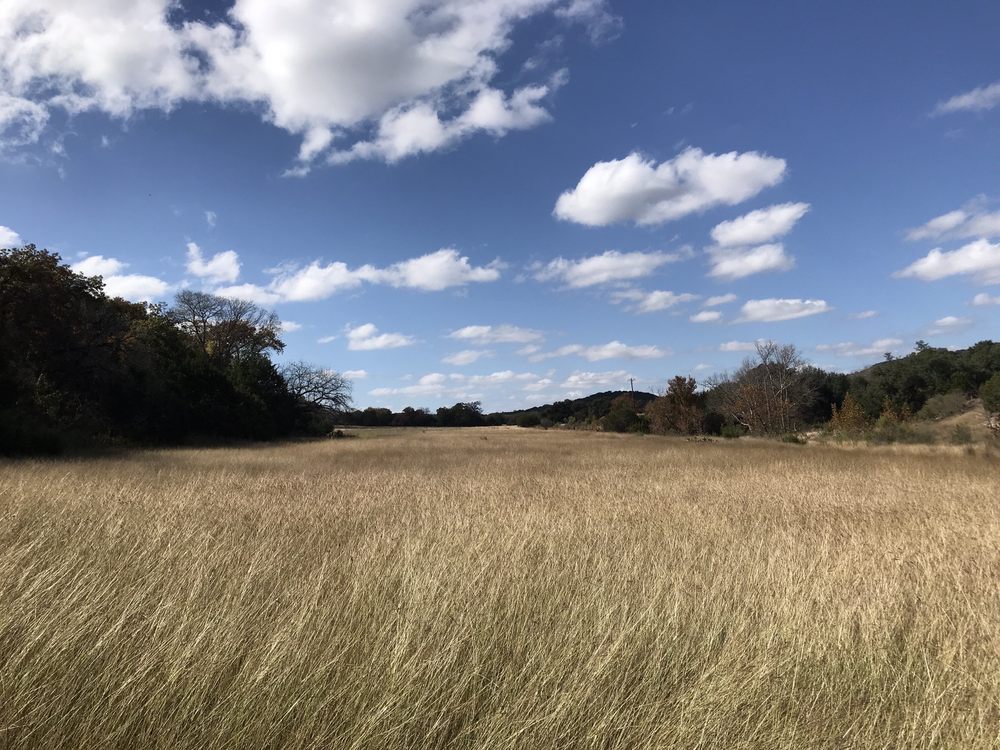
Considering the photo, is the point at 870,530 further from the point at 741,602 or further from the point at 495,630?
the point at 495,630

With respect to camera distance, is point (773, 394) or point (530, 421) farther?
point (530, 421)

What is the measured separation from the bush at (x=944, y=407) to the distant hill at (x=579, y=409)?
116ft

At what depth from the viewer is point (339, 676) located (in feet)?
10.2

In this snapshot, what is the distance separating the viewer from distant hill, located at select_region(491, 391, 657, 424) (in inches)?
3760

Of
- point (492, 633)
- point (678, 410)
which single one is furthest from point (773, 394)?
point (492, 633)

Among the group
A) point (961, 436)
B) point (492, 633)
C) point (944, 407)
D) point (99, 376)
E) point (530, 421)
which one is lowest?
point (961, 436)

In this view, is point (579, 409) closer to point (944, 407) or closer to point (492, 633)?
point (944, 407)

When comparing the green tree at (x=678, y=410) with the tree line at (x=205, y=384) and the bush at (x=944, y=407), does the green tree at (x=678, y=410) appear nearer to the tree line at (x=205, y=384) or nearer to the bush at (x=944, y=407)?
the tree line at (x=205, y=384)

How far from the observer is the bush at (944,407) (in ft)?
161

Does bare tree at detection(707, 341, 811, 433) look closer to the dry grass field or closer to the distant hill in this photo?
the distant hill

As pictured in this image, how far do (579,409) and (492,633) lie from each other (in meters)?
112

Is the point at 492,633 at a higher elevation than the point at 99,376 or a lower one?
lower

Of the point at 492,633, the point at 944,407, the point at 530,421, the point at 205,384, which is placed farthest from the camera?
the point at 530,421

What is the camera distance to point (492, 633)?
3.76m
